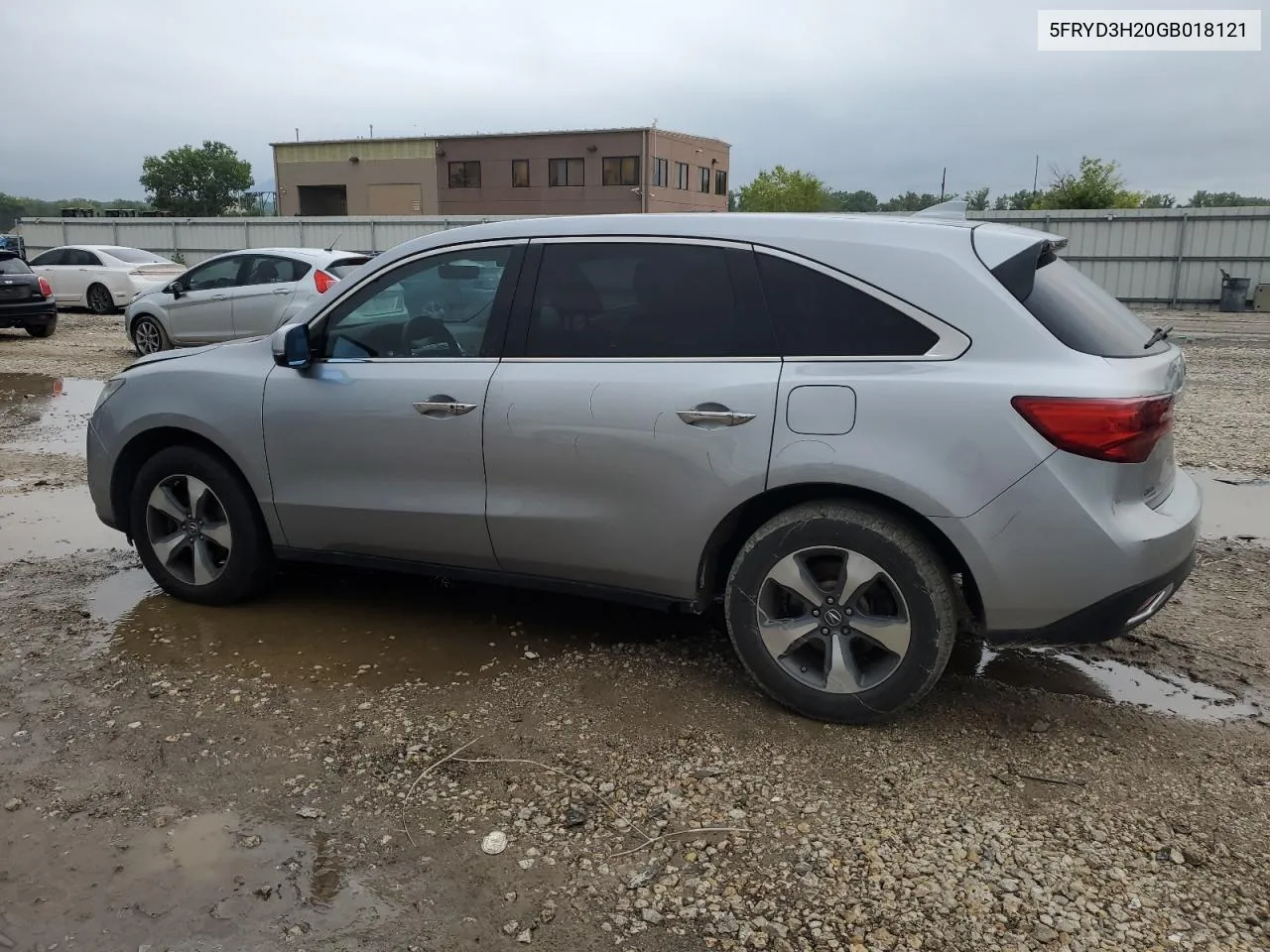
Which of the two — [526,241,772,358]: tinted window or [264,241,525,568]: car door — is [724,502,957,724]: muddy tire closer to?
[526,241,772,358]: tinted window

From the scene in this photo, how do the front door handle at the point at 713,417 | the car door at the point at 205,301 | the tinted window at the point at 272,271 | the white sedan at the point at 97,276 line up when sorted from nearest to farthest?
the front door handle at the point at 713,417
the tinted window at the point at 272,271
the car door at the point at 205,301
the white sedan at the point at 97,276

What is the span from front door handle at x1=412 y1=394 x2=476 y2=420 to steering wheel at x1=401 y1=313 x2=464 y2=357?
8.4 inches

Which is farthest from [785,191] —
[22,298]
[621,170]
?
[22,298]

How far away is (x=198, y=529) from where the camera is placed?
4.70m

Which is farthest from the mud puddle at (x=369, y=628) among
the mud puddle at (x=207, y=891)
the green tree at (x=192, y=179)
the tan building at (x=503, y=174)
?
the green tree at (x=192, y=179)

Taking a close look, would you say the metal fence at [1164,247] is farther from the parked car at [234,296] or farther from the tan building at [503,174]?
the tan building at [503,174]

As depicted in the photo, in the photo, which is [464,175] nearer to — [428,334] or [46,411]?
[46,411]

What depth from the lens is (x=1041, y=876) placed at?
108 inches

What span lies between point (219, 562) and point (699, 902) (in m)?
3.08

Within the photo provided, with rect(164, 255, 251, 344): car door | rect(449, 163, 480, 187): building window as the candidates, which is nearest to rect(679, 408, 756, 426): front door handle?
rect(164, 255, 251, 344): car door

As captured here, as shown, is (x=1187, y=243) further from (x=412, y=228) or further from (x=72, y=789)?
(x=72, y=789)

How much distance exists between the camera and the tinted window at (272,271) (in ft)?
43.4

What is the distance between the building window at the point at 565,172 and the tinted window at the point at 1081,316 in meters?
58.6

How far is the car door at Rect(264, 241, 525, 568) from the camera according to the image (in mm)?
4062
